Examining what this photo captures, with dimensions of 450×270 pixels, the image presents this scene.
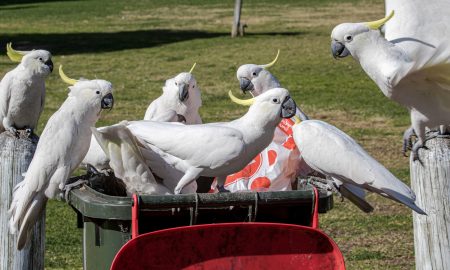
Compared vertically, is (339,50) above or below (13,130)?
above

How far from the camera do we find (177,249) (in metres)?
2.71

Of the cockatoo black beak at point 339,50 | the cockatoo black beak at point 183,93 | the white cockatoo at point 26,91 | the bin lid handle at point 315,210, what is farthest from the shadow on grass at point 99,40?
the bin lid handle at point 315,210

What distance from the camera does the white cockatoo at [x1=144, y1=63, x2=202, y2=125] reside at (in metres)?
4.14

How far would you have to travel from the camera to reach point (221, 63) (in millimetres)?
13961

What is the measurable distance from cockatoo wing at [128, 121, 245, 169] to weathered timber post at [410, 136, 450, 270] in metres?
0.88

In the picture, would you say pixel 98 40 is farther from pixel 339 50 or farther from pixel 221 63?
pixel 339 50

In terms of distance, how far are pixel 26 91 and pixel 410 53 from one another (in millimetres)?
1827

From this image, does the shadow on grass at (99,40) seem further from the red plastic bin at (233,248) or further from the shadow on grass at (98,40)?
the red plastic bin at (233,248)

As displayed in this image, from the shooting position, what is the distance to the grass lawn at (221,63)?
580 cm

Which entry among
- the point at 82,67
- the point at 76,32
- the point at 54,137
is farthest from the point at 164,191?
the point at 76,32

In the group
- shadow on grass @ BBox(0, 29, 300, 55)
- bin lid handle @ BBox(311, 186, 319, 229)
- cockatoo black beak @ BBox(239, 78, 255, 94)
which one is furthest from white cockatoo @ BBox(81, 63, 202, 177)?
shadow on grass @ BBox(0, 29, 300, 55)

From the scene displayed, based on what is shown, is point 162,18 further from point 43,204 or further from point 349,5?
point 43,204

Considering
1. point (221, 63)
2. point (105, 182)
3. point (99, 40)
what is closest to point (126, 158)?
point (105, 182)

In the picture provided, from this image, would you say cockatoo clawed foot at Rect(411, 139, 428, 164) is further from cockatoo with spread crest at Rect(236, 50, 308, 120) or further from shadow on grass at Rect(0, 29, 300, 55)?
shadow on grass at Rect(0, 29, 300, 55)
